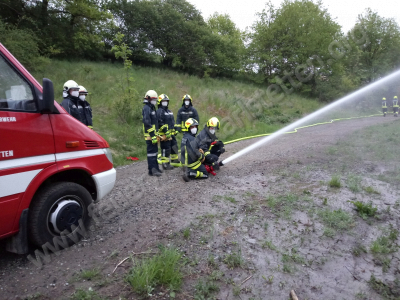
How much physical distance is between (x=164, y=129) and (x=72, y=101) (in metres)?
2.46

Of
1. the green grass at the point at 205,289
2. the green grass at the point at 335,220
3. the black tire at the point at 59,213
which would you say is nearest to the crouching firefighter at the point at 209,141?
the green grass at the point at 335,220

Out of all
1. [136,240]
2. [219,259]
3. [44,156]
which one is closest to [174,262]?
[219,259]

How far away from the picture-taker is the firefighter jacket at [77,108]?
6.55m

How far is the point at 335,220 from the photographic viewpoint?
414cm

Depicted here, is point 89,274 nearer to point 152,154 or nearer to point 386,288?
point 386,288

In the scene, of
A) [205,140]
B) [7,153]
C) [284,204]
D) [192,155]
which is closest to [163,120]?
[205,140]

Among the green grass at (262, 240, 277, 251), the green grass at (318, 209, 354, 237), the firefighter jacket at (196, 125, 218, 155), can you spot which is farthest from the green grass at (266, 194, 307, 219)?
the firefighter jacket at (196, 125, 218, 155)

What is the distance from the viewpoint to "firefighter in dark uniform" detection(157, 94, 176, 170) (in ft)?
24.9

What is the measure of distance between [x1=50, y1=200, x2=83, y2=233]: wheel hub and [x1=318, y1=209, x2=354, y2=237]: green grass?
11.4 ft

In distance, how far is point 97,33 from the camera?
770 inches

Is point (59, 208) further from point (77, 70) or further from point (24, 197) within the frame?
point (77, 70)

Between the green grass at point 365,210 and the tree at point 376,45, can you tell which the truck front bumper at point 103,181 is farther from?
the tree at point 376,45

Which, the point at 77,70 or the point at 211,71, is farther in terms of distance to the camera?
the point at 211,71

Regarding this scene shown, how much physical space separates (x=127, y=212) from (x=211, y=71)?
22.7 m
